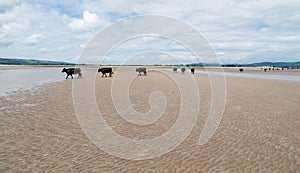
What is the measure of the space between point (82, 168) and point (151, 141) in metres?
2.36

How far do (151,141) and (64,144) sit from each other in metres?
2.31

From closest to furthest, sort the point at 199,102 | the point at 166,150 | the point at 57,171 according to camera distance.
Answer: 1. the point at 57,171
2. the point at 166,150
3. the point at 199,102

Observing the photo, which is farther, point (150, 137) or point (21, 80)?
point (21, 80)

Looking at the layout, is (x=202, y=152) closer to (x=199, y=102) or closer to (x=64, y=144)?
(x=64, y=144)

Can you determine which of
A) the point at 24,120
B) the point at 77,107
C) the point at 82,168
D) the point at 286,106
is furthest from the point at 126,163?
the point at 286,106

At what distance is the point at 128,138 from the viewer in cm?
705

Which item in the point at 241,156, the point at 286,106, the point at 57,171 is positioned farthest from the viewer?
the point at 286,106

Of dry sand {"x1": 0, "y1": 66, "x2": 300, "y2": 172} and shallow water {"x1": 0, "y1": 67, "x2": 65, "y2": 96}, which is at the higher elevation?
shallow water {"x1": 0, "y1": 67, "x2": 65, "y2": 96}

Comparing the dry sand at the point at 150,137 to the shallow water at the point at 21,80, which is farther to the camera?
the shallow water at the point at 21,80

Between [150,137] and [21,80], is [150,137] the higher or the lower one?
the lower one

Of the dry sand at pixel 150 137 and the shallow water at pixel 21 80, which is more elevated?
the shallow water at pixel 21 80

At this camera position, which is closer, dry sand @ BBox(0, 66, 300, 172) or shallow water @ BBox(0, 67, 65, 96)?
dry sand @ BBox(0, 66, 300, 172)

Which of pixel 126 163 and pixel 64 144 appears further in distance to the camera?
pixel 64 144

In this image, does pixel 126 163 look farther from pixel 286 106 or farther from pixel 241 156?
pixel 286 106
